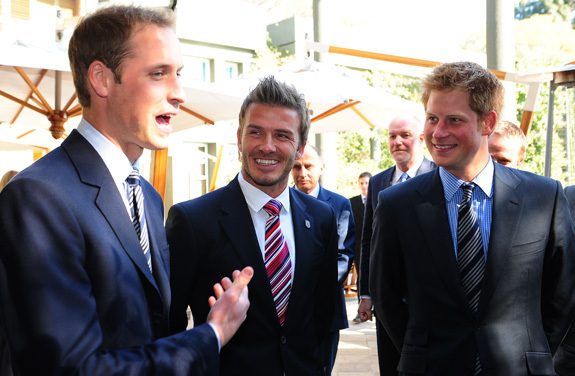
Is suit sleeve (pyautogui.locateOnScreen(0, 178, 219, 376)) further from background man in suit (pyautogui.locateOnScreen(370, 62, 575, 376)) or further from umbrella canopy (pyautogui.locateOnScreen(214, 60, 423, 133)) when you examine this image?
umbrella canopy (pyautogui.locateOnScreen(214, 60, 423, 133))

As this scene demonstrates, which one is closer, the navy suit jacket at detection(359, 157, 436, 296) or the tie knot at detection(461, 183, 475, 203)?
the tie knot at detection(461, 183, 475, 203)

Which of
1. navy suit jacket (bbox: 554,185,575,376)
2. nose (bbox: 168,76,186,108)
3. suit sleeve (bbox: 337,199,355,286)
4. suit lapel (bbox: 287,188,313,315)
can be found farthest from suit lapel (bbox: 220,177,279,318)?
suit sleeve (bbox: 337,199,355,286)

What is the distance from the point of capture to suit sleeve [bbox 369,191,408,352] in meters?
3.01

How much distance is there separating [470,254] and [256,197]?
103 cm

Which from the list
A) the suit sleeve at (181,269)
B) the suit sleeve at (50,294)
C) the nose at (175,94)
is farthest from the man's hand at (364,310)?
the suit sleeve at (50,294)

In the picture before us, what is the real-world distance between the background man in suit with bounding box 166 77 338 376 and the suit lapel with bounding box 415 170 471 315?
18.9 inches

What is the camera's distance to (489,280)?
274 cm

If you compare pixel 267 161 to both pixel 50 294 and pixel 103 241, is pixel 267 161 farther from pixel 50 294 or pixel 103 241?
pixel 50 294

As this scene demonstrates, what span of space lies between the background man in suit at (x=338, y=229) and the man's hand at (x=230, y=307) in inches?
81.7

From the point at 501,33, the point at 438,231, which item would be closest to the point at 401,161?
the point at 438,231

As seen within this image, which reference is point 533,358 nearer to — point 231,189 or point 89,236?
point 231,189

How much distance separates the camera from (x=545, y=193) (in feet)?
9.64

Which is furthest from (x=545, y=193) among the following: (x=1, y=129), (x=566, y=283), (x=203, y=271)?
(x=1, y=129)

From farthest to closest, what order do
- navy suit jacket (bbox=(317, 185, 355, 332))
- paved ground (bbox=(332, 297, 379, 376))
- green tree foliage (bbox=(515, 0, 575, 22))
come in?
1. green tree foliage (bbox=(515, 0, 575, 22))
2. paved ground (bbox=(332, 297, 379, 376))
3. navy suit jacket (bbox=(317, 185, 355, 332))
